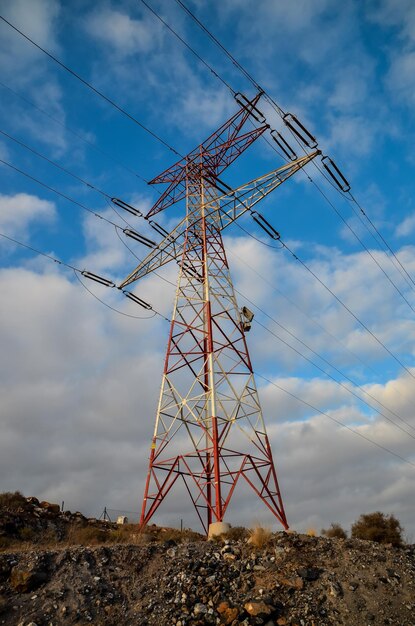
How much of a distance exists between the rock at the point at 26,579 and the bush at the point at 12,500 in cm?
1056

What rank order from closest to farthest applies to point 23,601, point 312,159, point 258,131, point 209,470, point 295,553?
point 23,601 < point 295,553 < point 209,470 < point 312,159 < point 258,131

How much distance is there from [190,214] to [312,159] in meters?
7.60

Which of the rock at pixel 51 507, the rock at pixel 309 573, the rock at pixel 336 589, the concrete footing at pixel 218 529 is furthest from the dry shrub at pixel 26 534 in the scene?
the rock at pixel 336 589

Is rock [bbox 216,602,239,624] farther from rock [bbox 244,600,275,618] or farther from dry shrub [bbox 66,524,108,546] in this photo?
dry shrub [bbox 66,524,108,546]

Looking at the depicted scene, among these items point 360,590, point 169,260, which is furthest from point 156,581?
Result: point 169,260

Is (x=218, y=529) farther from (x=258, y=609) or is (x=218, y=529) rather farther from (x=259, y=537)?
(x=258, y=609)

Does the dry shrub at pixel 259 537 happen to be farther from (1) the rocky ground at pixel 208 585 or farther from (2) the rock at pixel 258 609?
(2) the rock at pixel 258 609

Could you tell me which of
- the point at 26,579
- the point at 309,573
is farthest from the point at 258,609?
the point at 26,579

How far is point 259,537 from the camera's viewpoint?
14867mm

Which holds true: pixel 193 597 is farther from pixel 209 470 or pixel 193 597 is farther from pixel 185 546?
pixel 209 470

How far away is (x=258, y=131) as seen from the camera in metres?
24.8

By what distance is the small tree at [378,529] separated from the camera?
19.5 m

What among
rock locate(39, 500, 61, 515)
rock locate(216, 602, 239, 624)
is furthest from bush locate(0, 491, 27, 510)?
rock locate(216, 602, 239, 624)

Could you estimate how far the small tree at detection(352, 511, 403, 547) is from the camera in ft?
63.9
